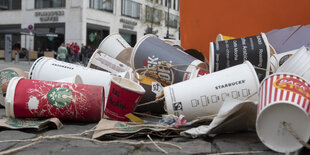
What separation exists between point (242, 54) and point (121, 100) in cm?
99

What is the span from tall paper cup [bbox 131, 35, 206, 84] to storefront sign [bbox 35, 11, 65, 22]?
2276cm

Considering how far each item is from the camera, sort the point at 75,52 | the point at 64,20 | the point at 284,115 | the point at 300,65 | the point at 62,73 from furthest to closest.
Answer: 1. the point at 64,20
2. the point at 75,52
3. the point at 62,73
4. the point at 300,65
5. the point at 284,115

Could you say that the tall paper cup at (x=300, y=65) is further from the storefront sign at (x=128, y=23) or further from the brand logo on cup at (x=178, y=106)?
the storefront sign at (x=128, y=23)

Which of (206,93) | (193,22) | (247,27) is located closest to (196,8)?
(193,22)

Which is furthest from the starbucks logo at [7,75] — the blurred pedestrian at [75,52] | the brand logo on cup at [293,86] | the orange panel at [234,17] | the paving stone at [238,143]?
the blurred pedestrian at [75,52]

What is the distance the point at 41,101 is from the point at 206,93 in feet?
3.82

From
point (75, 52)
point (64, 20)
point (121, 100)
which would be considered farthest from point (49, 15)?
point (121, 100)

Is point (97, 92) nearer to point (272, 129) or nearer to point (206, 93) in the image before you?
point (206, 93)

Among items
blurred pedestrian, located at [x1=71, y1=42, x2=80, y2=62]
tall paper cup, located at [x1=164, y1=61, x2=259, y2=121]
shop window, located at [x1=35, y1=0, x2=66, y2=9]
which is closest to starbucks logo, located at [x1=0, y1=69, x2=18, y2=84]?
tall paper cup, located at [x1=164, y1=61, x2=259, y2=121]

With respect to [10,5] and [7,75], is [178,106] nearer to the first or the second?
Result: [7,75]

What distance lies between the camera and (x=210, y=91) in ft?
7.51

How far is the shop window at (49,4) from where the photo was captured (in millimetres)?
24719

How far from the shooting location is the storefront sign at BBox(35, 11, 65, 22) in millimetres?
24562

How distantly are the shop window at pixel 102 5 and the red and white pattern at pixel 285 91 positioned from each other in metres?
23.9
